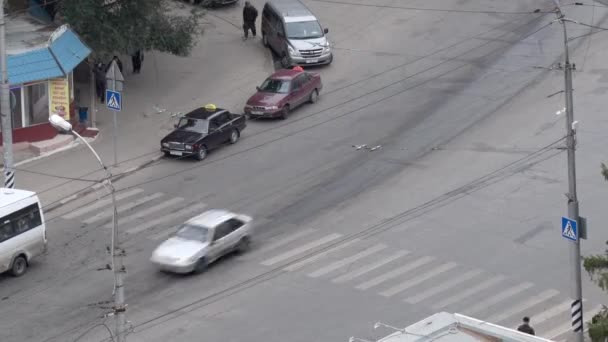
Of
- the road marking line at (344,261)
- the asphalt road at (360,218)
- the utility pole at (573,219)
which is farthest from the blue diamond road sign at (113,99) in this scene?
the utility pole at (573,219)

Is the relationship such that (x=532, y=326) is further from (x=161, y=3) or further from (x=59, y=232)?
(x=161, y=3)

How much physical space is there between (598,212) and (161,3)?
17979 mm

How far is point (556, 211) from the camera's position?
33.4 meters

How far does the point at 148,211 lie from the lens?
33656 millimetres

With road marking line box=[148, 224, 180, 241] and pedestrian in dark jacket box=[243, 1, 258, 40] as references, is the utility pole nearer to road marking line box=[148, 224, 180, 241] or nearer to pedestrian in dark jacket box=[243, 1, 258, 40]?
road marking line box=[148, 224, 180, 241]

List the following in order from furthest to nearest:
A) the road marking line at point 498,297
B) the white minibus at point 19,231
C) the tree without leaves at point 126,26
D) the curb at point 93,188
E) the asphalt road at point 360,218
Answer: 1. the tree without leaves at point 126,26
2. the curb at point 93,188
3. the white minibus at point 19,231
4. the road marking line at point 498,297
5. the asphalt road at point 360,218

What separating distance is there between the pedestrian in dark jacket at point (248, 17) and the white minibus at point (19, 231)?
20.8 metres

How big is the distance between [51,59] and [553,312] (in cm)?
1949

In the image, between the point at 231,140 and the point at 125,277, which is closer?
the point at 125,277

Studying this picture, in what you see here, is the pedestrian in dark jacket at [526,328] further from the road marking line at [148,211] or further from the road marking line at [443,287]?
the road marking line at [148,211]

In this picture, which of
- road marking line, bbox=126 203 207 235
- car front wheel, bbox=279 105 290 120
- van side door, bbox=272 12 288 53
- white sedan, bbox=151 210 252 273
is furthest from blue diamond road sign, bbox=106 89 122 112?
van side door, bbox=272 12 288 53

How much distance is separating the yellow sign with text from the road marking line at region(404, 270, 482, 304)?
1638cm

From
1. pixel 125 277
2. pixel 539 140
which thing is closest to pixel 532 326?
pixel 125 277

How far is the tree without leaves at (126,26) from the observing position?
1578 inches
